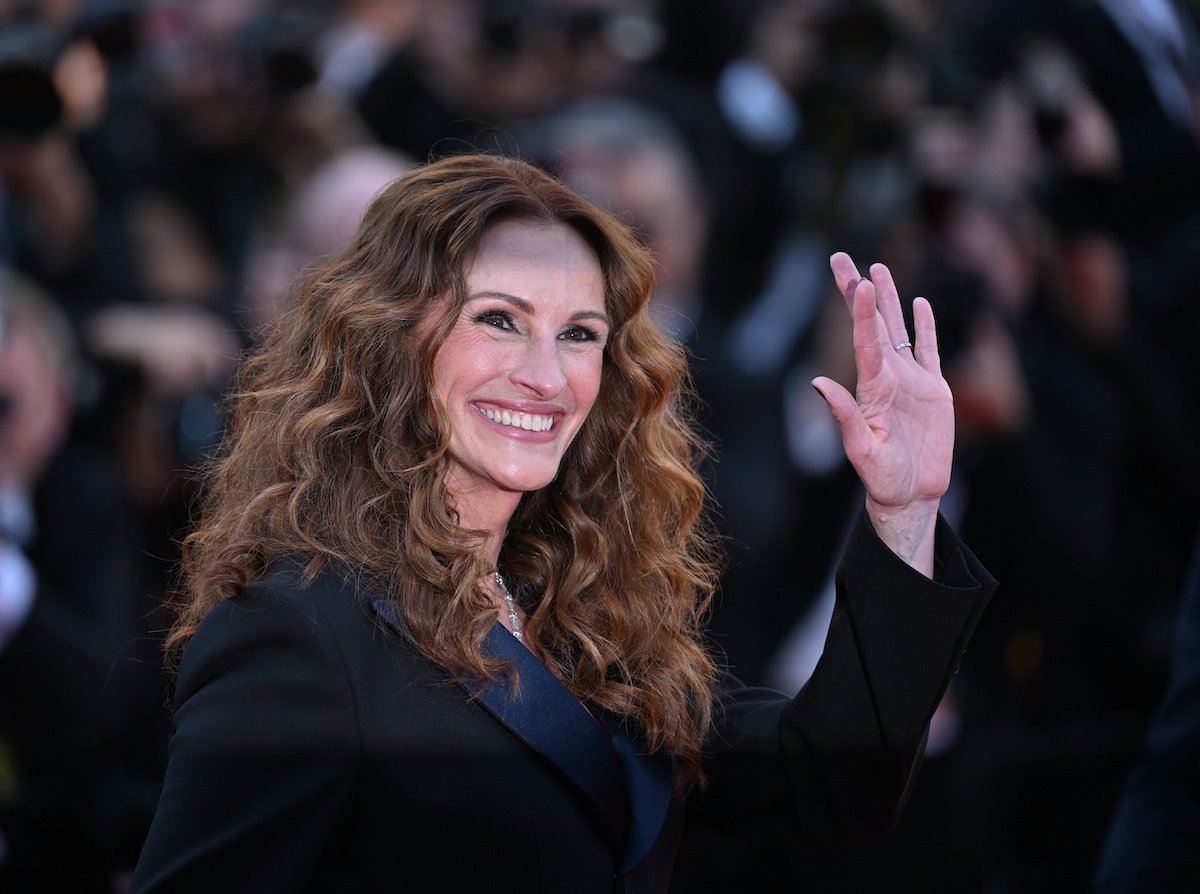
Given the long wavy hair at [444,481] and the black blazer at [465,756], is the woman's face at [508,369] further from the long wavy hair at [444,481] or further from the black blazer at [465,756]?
the black blazer at [465,756]

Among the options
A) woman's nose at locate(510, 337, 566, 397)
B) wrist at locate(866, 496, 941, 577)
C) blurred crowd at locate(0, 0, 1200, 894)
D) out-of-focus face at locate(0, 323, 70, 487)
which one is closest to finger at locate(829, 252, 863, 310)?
wrist at locate(866, 496, 941, 577)

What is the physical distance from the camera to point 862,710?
7.05 ft

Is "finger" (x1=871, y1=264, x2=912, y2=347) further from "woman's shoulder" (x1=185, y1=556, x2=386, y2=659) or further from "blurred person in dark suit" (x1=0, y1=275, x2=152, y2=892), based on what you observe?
"blurred person in dark suit" (x1=0, y1=275, x2=152, y2=892)

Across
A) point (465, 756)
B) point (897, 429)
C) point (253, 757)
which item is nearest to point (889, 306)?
point (897, 429)

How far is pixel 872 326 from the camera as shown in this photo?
7.05 ft

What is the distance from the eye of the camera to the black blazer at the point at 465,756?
6.07ft

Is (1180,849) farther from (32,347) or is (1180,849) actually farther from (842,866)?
(32,347)

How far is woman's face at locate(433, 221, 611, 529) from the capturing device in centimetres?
218

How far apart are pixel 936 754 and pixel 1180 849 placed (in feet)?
5.11

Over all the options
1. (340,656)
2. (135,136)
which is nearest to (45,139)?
(135,136)

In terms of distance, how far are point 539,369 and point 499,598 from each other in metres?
0.30

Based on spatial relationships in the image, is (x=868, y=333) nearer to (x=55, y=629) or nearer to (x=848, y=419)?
(x=848, y=419)

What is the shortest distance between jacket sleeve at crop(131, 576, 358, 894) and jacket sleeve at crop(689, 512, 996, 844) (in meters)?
0.61

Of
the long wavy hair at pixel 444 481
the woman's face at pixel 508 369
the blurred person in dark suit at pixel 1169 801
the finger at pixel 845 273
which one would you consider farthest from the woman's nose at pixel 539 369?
the blurred person in dark suit at pixel 1169 801
